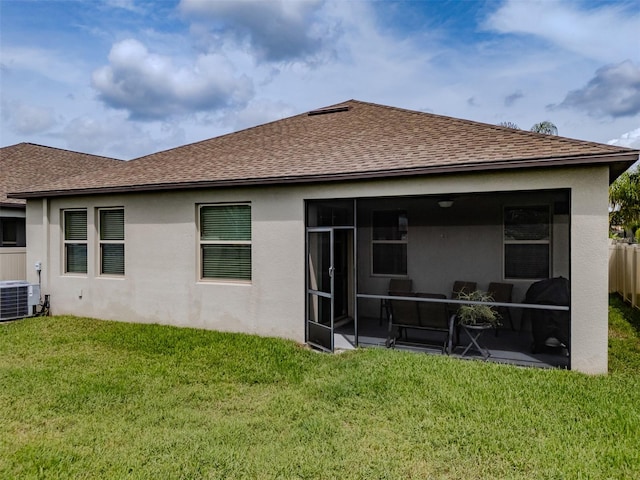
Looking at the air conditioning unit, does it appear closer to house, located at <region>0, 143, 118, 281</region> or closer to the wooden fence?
house, located at <region>0, 143, 118, 281</region>

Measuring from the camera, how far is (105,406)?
462 centimetres

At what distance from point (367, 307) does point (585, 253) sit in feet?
15.9

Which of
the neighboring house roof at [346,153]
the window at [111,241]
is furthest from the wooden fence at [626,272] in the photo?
the window at [111,241]

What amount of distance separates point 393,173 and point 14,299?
920 centimetres

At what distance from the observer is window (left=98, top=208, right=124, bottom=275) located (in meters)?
9.12

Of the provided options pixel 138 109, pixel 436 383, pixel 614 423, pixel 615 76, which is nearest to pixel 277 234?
pixel 436 383

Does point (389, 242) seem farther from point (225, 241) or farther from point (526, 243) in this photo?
point (225, 241)

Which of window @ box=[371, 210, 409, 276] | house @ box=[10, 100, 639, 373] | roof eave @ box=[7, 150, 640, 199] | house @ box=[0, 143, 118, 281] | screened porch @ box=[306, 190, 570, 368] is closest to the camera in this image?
roof eave @ box=[7, 150, 640, 199]

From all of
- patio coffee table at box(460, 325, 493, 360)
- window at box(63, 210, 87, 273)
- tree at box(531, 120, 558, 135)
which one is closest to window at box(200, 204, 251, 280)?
window at box(63, 210, 87, 273)

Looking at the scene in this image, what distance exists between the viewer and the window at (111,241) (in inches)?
359

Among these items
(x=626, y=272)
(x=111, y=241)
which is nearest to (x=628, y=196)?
(x=626, y=272)

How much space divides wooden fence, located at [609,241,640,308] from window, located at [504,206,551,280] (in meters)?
3.85

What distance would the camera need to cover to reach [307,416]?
432cm

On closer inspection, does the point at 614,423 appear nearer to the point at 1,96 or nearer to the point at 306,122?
the point at 306,122
